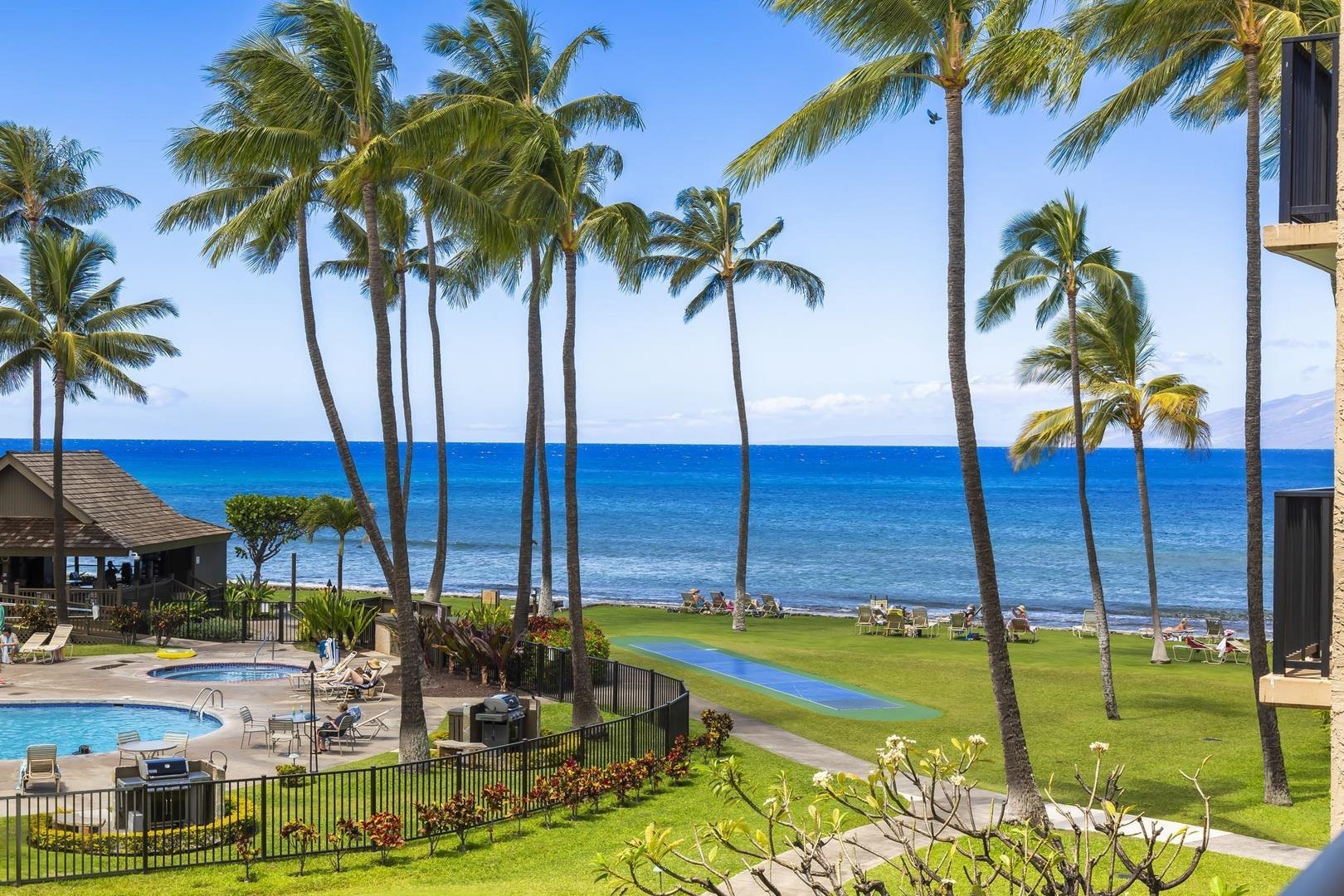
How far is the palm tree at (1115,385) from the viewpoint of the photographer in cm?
2966

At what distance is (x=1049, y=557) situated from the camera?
94.5 metres

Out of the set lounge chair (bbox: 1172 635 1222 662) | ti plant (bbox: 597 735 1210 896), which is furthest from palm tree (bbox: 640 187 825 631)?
ti plant (bbox: 597 735 1210 896)

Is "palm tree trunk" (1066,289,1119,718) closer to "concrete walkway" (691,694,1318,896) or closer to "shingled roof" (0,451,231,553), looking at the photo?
"concrete walkway" (691,694,1318,896)

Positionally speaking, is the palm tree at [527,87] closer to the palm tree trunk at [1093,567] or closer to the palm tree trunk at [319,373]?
the palm tree trunk at [319,373]

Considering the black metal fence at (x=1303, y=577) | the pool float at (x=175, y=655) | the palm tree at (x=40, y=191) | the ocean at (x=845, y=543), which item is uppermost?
Result: the palm tree at (x=40, y=191)

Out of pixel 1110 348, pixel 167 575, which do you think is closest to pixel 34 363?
pixel 167 575

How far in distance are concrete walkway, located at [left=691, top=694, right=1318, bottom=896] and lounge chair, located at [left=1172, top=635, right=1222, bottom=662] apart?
17.0 metres

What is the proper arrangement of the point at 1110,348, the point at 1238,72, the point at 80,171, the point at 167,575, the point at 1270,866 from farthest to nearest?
the point at 80,171, the point at 167,575, the point at 1110,348, the point at 1238,72, the point at 1270,866

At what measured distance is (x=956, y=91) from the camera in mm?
16656

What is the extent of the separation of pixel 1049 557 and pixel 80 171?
239 ft

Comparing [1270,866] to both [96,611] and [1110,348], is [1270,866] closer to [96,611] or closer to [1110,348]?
[1110,348]

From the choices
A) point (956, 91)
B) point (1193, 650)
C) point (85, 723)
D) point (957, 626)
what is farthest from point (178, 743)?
point (1193, 650)

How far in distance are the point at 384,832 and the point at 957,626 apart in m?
27.7

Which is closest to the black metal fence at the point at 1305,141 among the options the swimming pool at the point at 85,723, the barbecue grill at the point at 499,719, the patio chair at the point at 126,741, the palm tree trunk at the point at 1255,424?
the palm tree trunk at the point at 1255,424
